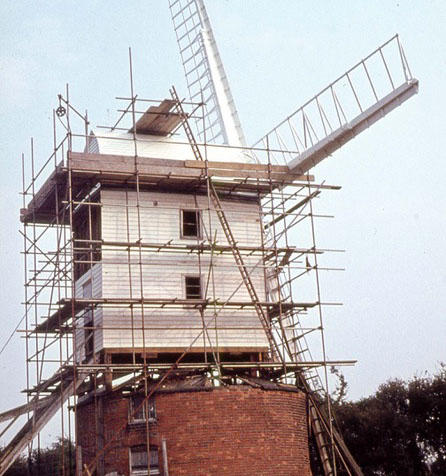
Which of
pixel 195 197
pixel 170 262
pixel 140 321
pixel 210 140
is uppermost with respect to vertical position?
pixel 210 140

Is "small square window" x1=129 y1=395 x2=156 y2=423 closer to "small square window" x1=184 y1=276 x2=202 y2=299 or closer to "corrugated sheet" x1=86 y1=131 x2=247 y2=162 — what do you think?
"small square window" x1=184 y1=276 x2=202 y2=299

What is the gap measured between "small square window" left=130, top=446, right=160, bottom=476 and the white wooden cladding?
3.48m

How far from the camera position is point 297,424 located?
3045 centimetres

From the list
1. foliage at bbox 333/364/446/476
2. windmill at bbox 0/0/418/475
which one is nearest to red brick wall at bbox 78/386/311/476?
windmill at bbox 0/0/418/475

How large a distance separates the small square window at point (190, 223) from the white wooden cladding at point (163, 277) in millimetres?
188

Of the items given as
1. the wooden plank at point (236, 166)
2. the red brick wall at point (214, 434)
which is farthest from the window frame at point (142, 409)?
the wooden plank at point (236, 166)

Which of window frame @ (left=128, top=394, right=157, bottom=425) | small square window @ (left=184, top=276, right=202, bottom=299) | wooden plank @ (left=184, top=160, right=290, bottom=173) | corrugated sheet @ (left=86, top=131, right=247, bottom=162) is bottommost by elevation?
window frame @ (left=128, top=394, right=157, bottom=425)

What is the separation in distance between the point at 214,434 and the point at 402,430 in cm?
1792

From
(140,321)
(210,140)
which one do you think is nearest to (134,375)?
(140,321)

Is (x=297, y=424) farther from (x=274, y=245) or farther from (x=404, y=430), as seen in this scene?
(x=404, y=430)

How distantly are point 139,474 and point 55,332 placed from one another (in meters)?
7.70

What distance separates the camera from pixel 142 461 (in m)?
28.2

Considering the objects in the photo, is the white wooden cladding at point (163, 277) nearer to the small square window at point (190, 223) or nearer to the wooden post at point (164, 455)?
the small square window at point (190, 223)

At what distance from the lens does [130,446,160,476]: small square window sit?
92.1 feet
